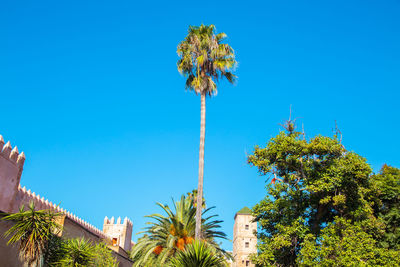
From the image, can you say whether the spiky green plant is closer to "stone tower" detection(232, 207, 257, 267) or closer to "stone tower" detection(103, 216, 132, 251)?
"stone tower" detection(103, 216, 132, 251)

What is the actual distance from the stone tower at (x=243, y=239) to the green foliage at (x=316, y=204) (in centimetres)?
4662

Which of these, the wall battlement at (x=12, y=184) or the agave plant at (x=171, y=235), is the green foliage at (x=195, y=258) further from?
the wall battlement at (x=12, y=184)

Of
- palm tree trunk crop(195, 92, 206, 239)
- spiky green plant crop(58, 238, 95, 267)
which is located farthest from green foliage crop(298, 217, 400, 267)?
spiky green plant crop(58, 238, 95, 267)

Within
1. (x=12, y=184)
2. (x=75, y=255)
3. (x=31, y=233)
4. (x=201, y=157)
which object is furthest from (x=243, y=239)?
(x=31, y=233)

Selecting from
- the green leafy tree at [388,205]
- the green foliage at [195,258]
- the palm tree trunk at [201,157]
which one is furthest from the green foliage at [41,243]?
the green leafy tree at [388,205]

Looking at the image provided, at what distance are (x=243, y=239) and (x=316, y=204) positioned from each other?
163ft

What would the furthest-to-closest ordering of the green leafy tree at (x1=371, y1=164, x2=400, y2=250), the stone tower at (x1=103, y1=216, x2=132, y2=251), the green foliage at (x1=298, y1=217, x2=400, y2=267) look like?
the stone tower at (x1=103, y1=216, x2=132, y2=251), the green leafy tree at (x1=371, y1=164, x2=400, y2=250), the green foliage at (x1=298, y1=217, x2=400, y2=267)

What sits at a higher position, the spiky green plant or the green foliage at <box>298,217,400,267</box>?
the green foliage at <box>298,217,400,267</box>

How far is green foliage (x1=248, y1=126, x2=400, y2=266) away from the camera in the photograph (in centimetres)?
2483

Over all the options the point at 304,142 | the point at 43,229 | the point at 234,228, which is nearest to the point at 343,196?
the point at 304,142

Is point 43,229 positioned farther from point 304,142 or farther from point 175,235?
point 304,142

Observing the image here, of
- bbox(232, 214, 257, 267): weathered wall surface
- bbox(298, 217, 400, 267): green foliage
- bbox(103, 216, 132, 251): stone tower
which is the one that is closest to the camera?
bbox(298, 217, 400, 267): green foliage

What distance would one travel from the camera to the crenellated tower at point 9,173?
99.0 feet

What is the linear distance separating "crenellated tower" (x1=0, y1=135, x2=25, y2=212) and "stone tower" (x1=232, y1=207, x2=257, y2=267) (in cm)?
4978
